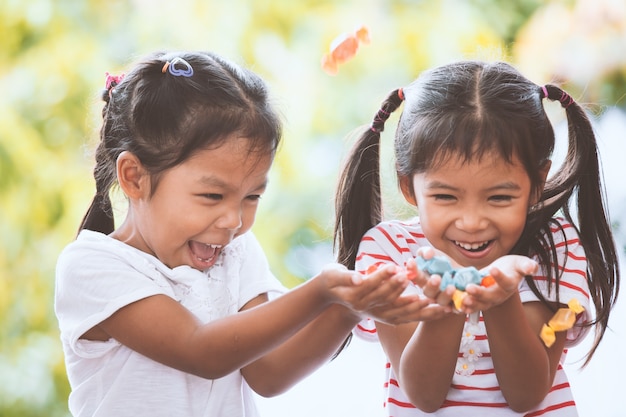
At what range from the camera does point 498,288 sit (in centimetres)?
120

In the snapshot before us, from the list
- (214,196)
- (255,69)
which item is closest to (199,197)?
(214,196)

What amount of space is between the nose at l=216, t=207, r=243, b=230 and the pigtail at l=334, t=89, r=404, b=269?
0.25 m

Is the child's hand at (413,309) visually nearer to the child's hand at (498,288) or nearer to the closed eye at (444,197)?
the child's hand at (498,288)

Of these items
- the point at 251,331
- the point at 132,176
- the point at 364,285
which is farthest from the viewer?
the point at 132,176

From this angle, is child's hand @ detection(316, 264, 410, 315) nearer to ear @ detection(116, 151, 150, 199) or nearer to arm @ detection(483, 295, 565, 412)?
arm @ detection(483, 295, 565, 412)

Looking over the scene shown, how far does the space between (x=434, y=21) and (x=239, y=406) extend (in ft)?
4.15

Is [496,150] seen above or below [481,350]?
above

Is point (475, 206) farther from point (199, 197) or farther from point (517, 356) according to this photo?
point (199, 197)

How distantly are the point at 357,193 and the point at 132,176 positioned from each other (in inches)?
15.2

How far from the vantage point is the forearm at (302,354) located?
140 cm

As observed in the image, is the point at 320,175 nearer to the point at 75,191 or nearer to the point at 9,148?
the point at 75,191

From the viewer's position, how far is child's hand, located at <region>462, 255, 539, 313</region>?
118cm

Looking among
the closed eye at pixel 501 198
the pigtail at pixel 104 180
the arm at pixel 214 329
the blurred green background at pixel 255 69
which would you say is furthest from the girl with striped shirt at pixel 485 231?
the blurred green background at pixel 255 69

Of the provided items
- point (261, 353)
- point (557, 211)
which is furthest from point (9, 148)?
point (557, 211)
